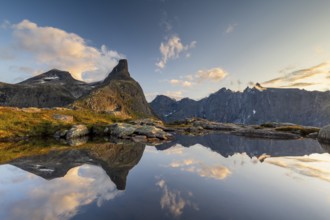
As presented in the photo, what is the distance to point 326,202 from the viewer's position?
14.1 m

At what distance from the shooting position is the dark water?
39.4 ft

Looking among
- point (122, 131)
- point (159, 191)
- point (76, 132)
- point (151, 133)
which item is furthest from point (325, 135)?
point (76, 132)

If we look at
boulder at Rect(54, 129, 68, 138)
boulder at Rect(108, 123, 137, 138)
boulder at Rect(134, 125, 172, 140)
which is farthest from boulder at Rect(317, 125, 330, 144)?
boulder at Rect(54, 129, 68, 138)

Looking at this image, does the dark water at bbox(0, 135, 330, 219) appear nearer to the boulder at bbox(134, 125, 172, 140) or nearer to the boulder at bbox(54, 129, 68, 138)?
the boulder at bbox(134, 125, 172, 140)

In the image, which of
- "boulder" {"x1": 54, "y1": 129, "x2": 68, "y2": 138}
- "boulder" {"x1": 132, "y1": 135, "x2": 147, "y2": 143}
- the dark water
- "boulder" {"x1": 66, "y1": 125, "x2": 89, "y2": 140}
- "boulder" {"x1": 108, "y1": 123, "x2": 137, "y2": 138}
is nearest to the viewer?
the dark water

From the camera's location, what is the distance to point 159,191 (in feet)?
52.3

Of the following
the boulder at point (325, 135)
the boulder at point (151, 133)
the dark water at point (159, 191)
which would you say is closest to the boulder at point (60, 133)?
the boulder at point (151, 133)

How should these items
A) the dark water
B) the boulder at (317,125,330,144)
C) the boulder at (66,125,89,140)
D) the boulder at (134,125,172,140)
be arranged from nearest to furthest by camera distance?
the dark water < the boulder at (317,125,330,144) < the boulder at (66,125,89,140) < the boulder at (134,125,172,140)

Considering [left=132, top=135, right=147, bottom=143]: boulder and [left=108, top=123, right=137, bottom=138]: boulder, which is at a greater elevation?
[left=108, top=123, right=137, bottom=138]: boulder

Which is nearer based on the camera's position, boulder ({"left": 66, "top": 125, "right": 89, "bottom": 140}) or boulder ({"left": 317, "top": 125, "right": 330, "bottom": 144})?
boulder ({"left": 317, "top": 125, "right": 330, "bottom": 144})

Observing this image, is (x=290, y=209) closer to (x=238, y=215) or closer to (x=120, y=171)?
(x=238, y=215)

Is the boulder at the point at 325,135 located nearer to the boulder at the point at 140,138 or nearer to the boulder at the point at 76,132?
the boulder at the point at 140,138

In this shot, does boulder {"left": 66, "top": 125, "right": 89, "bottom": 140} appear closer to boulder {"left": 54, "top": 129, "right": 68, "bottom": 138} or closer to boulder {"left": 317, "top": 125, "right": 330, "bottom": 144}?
boulder {"left": 54, "top": 129, "right": 68, "bottom": 138}

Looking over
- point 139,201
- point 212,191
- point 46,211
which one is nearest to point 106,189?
point 139,201
